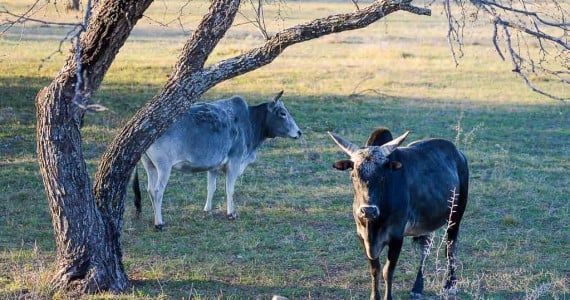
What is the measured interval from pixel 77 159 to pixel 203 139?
3875mm

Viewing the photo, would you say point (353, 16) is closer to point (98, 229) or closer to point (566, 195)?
point (98, 229)

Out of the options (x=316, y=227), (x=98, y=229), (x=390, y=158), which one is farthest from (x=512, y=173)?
(x=98, y=229)

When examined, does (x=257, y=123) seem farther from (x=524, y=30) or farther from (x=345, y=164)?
(x=524, y=30)

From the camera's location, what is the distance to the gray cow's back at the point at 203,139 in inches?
454

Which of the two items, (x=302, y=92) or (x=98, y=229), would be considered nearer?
Result: (x=98, y=229)

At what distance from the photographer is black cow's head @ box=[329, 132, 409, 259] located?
788 centimetres

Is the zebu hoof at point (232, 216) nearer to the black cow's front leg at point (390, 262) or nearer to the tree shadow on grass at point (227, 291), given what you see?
the tree shadow on grass at point (227, 291)

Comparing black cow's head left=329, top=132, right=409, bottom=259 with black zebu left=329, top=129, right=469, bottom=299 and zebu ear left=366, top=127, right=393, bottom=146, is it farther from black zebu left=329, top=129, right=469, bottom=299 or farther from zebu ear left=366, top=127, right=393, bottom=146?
zebu ear left=366, top=127, right=393, bottom=146

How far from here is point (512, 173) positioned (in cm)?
1468

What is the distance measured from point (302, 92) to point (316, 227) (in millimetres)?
11679

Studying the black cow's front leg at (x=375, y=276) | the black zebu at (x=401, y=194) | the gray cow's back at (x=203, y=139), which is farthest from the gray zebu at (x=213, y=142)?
the black cow's front leg at (x=375, y=276)

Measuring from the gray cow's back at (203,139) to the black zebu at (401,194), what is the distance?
3.50 metres

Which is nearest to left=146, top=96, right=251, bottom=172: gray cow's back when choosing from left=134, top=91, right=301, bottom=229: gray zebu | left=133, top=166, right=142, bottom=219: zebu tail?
left=134, top=91, right=301, bottom=229: gray zebu

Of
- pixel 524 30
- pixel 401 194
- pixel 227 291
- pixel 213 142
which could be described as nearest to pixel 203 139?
pixel 213 142
